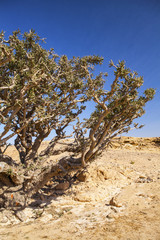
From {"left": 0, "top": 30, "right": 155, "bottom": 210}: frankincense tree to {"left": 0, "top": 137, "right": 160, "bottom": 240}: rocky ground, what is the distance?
146 cm

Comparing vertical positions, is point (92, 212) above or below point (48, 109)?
below

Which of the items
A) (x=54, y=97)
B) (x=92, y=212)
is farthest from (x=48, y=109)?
(x=92, y=212)

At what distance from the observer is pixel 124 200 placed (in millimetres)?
9406

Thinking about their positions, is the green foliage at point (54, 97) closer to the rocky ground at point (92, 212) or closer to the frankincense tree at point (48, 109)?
the frankincense tree at point (48, 109)

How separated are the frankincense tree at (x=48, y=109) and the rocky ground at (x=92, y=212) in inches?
57.6

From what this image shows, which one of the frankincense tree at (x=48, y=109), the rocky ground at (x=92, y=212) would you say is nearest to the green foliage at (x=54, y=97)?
the frankincense tree at (x=48, y=109)

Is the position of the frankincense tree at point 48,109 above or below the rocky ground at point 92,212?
above

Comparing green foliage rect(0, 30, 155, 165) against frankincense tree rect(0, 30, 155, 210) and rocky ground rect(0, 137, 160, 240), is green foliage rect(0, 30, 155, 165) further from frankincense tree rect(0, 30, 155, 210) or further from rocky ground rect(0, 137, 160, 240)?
rocky ground rect(0, 137, 160, 240)

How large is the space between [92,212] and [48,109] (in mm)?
6115

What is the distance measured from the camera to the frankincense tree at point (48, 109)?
8555 mm

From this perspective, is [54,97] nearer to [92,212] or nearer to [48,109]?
[48,109]

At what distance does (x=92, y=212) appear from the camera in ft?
28.4

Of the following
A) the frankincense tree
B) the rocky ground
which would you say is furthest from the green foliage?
the rocky ground

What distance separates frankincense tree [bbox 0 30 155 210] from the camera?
8555 mm
